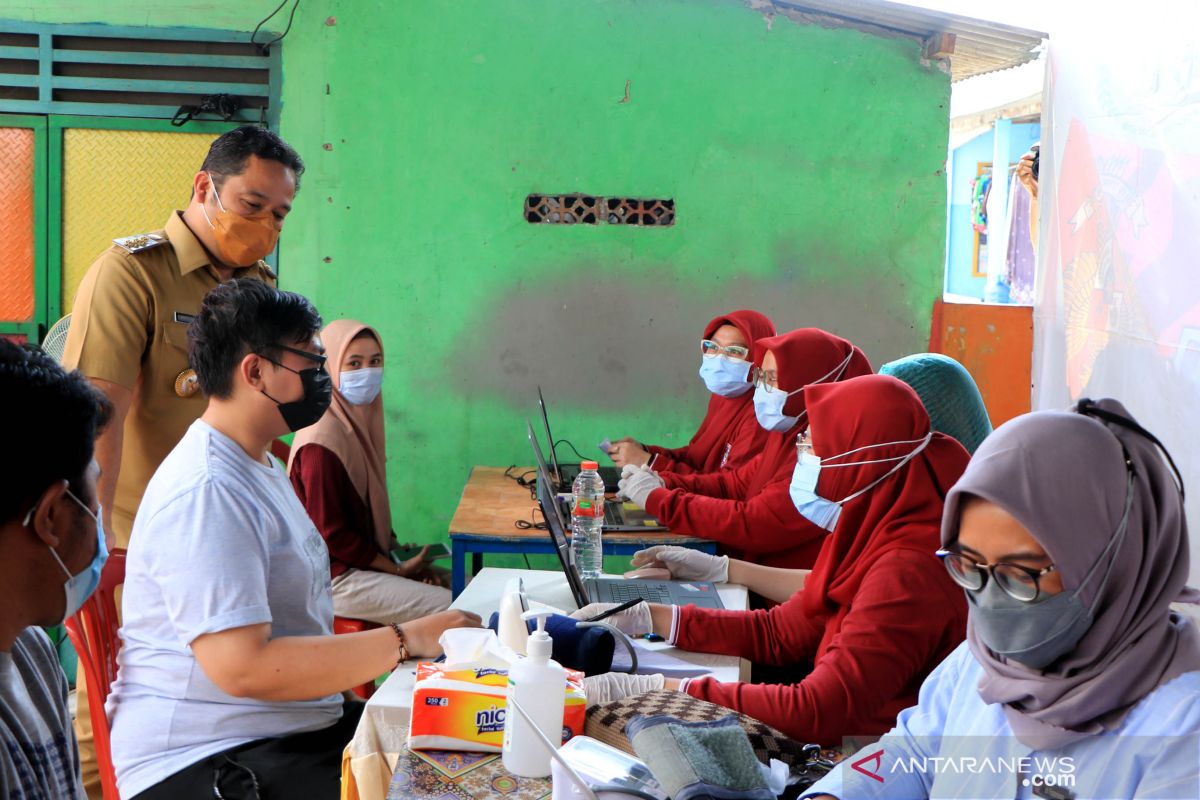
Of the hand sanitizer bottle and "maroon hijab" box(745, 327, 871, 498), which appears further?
"maroon hijab" box(745, 327, 871, 498)

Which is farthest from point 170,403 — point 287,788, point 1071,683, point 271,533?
point 1071,683

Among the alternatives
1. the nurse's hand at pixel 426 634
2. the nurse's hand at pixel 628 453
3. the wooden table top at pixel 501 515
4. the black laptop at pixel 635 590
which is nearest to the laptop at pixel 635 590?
the black laptop at pixel 635 590

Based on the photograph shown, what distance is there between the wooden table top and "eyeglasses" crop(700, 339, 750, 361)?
857 mm

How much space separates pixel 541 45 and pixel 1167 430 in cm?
280

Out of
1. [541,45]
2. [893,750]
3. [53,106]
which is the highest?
[541,45]

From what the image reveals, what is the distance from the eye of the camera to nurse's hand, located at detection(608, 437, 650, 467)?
3.86 metres

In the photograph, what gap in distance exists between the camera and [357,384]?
325cm

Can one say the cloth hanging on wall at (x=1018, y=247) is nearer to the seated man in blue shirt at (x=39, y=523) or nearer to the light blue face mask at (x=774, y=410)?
the light blue face mask at (x=774, y=410)

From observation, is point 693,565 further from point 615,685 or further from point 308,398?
point 308,398

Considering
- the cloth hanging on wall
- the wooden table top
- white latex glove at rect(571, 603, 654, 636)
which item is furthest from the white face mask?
the cloth hanging on wall

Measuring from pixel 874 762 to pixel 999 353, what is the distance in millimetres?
3063

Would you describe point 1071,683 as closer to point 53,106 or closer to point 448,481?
point 448,481

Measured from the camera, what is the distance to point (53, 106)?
392 centimetres

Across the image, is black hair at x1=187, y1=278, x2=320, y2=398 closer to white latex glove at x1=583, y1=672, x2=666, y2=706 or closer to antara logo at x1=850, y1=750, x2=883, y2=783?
white latex glove at x1=583, y1=672, x2=666, y2=706
